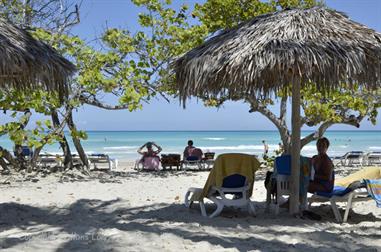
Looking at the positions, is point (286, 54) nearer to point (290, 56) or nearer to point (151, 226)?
point (290, 56)

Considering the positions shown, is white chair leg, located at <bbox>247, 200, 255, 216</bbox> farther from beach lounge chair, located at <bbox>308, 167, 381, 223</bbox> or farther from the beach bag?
the beach bag

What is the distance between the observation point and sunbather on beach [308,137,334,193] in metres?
5.51

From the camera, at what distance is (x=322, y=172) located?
219 inches

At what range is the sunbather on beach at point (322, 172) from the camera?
18.1ft

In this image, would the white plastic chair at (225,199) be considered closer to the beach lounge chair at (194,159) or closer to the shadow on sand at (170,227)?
the shadow on sand at (170,227)

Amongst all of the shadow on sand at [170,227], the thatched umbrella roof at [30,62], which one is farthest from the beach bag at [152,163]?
the thatched umbrella roof at [30,62]

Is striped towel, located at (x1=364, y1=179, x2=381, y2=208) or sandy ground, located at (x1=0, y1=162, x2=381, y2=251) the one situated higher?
striped towel, located at (x1=364, y1=179, x2=381, y2=208)

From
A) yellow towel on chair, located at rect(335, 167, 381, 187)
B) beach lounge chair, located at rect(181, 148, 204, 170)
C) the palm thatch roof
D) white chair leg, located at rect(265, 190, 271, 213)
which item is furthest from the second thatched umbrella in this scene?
beach lounge chair, located at rect(181, 148, 204, 170)

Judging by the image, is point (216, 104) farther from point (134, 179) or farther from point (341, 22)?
point (341, 22)

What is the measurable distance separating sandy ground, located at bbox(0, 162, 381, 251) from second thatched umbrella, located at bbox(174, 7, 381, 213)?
853 mm

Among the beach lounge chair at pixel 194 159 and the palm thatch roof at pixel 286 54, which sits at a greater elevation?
the palm thatch roof at pixel 286 54

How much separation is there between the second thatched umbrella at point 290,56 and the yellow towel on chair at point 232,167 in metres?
0.52

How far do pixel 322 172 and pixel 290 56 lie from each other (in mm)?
1609

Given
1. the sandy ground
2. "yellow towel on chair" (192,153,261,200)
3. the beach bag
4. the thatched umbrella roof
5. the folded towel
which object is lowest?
the sandy ground
